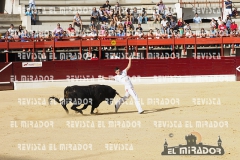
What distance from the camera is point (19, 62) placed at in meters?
27.0

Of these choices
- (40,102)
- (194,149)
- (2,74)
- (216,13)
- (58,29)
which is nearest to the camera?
(194,149)

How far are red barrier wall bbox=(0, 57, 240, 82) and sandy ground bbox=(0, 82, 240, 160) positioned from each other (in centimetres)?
454

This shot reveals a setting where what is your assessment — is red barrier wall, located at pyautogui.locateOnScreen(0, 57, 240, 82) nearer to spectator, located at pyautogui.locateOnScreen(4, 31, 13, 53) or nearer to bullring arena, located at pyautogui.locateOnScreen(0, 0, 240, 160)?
bullring arena, located at pyautogui.locateOnScreen(0, 0, 240, 160)

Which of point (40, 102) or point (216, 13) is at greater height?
point (216, 13)

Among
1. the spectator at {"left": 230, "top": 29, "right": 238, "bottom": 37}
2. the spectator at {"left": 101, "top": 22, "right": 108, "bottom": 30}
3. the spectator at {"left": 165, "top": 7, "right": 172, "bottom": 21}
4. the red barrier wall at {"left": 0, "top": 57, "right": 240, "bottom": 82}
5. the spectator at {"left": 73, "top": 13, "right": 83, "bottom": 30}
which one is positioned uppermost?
the spectator at {"left": 165, "top": 7, "right": 172, "bottom": 21}

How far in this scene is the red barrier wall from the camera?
90.5ft

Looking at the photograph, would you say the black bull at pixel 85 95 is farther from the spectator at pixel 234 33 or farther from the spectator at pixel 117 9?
the spectator at pixel 117 9

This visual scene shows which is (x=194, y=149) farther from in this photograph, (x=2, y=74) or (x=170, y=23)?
(x=170, y=23)

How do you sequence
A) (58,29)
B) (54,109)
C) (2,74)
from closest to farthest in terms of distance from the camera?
1. (54,109)
2. (2,74)
3. (58,29)

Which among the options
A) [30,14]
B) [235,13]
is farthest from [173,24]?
[30,14]

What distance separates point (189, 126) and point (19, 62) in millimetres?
13178

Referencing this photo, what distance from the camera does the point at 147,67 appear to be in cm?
2822

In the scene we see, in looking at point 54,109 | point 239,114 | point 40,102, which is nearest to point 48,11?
point 40,102

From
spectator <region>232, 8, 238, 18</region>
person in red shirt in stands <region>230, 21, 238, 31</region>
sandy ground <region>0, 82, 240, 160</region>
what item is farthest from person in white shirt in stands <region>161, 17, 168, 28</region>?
sandy ground <region>0, 82, 240, 160</region>
